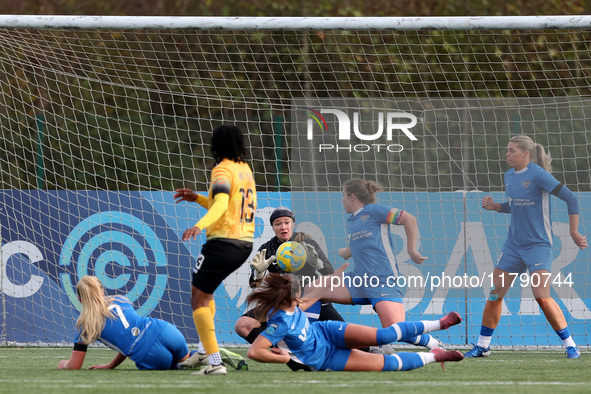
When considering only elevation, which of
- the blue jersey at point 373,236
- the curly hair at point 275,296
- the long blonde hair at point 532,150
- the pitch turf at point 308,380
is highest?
the long blonde hair at point 532,150

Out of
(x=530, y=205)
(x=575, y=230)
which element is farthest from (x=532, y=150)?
(x=575, y=230)

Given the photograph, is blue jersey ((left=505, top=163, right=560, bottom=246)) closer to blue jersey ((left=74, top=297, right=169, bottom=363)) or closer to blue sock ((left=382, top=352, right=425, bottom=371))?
blue sock ((left=382, top=352, right=425, bottom=371))

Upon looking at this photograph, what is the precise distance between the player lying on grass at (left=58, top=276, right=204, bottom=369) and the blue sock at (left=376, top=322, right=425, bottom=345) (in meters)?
1.35

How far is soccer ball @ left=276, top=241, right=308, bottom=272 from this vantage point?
22.4ft

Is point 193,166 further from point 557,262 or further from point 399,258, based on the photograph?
point 557,262

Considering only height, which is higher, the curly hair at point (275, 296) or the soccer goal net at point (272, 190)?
the soccer goal net at point (272, 190)

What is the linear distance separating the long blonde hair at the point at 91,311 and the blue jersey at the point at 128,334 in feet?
0.15

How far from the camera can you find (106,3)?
14.8 metres

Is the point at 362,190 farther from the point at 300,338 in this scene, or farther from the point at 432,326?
the point at 300,338

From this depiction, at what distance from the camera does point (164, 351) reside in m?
5.86

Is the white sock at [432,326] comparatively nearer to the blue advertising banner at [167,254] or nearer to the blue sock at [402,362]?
the blue sock at [402,362]

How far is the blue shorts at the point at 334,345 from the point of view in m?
5.66

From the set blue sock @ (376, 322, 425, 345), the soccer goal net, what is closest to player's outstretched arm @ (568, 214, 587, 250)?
the soccer goal net

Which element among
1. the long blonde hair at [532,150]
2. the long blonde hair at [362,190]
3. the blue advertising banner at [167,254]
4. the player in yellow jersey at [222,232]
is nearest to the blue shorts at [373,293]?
the long blonde hair at [362,190]
